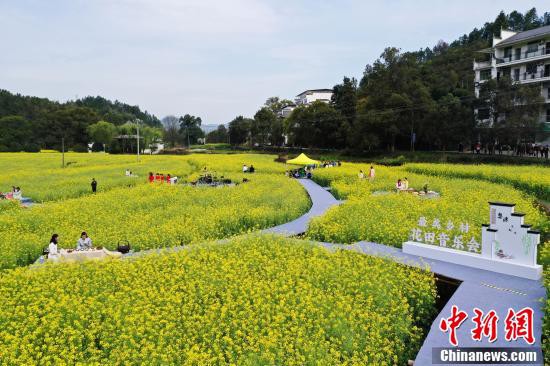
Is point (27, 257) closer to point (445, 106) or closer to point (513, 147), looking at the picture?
point (445, 106)

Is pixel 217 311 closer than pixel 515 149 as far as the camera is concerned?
Yes

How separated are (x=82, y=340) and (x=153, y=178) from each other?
2311 cm

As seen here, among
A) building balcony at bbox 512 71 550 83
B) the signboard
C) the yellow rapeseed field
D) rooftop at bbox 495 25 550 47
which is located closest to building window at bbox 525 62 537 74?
building balcony at bbox 512 71 550 83

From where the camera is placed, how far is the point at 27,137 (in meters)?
78.7

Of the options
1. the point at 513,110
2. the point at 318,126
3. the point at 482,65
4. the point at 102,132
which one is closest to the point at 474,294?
the point at 513,110

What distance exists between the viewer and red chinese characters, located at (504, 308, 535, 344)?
24.7 feet

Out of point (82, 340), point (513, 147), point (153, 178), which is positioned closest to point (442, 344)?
point (82, 340)

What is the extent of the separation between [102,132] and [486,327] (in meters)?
83.1

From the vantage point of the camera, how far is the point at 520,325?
25.3 feet

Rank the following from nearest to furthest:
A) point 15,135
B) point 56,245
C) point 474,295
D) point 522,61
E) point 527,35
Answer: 1. point 474,295
2. point 56,245
3. point 527,35
4. point 522,61
5. point 15,135

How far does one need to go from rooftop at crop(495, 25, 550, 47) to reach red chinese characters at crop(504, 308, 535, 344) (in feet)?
158

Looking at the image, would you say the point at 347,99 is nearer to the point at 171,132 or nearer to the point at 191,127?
the point at 171,132

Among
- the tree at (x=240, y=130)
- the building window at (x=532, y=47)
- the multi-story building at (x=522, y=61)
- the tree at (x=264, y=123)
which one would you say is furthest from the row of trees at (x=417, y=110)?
the tree at (x=240, y=130)

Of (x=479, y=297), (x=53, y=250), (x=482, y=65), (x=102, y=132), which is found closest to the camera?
(x=479, y=297)
